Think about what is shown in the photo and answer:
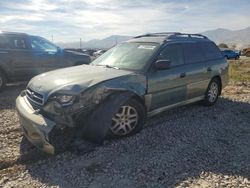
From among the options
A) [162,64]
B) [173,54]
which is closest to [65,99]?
[162,64]

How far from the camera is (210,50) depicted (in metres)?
7.77

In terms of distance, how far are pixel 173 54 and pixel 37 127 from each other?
321 centimetres

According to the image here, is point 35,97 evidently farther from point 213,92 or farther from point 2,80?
point 2,80

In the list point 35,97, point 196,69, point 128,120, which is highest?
point 196,69

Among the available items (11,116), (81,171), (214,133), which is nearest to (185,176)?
(81,171)

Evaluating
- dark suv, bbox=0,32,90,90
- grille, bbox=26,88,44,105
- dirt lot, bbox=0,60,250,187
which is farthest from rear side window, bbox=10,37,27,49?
grille, bbox=26,88,44,105

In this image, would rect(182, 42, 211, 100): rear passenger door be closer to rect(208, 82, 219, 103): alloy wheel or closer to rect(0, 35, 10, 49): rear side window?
rect(208, 82, 219, 103): alloy wheel

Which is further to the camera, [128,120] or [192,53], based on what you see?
[192,53]

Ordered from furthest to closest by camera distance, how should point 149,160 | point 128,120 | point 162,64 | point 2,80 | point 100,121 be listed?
point 2,80
point 162,64
point 128,120
point 100,121
point 149,160

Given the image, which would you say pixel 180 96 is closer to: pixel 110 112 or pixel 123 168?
pixel 110 112

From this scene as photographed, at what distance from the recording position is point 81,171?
416 cm

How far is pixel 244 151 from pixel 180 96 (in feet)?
6.03

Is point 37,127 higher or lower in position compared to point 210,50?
lower

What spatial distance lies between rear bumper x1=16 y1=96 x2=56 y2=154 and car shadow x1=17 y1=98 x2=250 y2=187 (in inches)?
10.5
